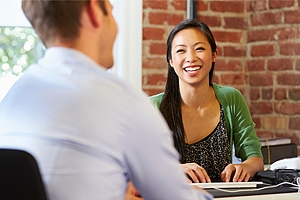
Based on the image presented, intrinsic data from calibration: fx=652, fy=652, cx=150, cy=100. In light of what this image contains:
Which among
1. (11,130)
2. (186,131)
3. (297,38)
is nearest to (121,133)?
(11,130)

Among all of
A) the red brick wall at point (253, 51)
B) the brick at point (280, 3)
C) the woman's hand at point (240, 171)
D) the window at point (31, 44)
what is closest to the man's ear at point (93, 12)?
the woman's hand at point (240, 171)

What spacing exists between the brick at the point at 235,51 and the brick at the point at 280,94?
33cm

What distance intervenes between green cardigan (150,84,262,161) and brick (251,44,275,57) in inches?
47.8

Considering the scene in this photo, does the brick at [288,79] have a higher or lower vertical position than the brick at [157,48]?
lower

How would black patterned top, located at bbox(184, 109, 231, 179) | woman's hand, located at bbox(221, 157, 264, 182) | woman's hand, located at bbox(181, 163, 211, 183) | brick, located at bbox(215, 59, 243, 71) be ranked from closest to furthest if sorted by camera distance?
woman's hand, located at bbox(181, 163, 211, 183), woman's hand, located at bbox(221, 157, 264, 182), black patterned top, located at bbox(184, 109, 231, 179), brick, located at bbox(215, 59, 243, 71)

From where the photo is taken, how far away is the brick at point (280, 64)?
12.8ft

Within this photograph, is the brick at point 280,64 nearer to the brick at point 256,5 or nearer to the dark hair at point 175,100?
Result: the brick at point 256,5

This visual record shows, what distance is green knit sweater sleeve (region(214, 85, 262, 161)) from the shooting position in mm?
2816

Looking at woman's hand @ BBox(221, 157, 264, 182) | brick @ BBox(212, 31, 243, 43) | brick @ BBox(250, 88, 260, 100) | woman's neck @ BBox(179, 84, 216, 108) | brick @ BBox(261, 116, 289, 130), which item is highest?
brick @ BBox(212, 31, 243, 43)

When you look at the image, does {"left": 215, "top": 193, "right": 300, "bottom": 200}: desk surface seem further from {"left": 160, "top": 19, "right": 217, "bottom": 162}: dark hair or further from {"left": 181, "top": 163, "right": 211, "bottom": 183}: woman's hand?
{"left": 160, "top": 19, "right": 217, "bottom": 162}: dark hair

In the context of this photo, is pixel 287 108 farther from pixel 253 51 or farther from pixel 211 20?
pixel 211 20

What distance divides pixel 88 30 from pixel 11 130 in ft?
0.81

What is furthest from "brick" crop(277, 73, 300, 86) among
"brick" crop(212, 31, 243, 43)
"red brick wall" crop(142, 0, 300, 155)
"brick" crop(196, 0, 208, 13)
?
"brick" crop(196, 0, 208, 13)

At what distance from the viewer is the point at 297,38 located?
3.84m
